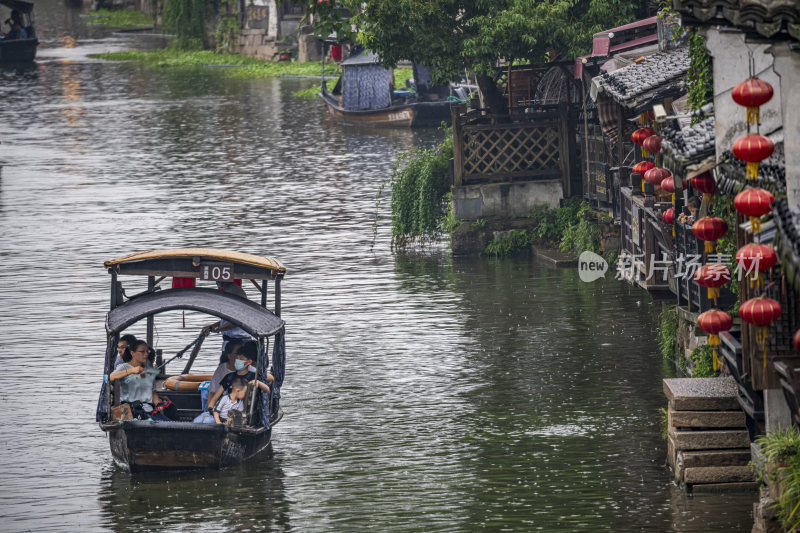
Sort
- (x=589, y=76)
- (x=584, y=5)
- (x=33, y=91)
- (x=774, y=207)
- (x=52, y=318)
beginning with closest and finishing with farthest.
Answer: (x=774, y=207)
(x=52, y=318)
(x=589, y=76)
(x=584, y=5)
(x=33, y=91)

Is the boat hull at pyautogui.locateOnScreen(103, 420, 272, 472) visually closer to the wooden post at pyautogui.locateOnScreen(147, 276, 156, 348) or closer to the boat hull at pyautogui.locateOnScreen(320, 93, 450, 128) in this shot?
Answer: the wooden post at pyautogui.locateOnScreen(147, 276, 156, 348)

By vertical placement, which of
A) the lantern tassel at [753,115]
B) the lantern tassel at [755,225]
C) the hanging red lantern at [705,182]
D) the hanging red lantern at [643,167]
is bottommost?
the hanging red lantern at [643,167]

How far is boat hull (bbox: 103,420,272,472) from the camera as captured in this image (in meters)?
17.2

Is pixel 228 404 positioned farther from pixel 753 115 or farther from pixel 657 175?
pixel 753 115

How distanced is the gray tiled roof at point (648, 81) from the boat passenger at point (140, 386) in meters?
8.42

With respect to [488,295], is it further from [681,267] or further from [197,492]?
[197,492]

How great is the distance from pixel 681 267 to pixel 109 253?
1816cm

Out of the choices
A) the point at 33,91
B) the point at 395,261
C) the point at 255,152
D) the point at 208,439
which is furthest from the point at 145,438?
the point at 33,91

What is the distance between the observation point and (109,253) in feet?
110

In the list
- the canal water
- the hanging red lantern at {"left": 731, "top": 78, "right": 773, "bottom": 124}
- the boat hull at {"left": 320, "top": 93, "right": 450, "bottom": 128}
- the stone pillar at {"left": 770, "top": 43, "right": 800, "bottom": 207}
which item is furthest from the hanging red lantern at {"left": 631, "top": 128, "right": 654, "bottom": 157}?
the boat hull at {"left": 320, "top": 93, "right": 450, "bottom": 128}

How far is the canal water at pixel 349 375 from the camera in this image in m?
16.4

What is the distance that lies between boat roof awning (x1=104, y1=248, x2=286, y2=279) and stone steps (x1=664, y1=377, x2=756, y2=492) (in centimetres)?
554

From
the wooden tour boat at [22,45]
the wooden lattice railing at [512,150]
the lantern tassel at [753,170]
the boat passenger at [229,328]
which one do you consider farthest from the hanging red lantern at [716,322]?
the wooden tour boat at [22,45]

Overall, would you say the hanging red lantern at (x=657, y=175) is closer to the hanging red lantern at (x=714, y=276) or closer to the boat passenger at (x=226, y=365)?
the hanging red lantern at (x=714, y=276)
